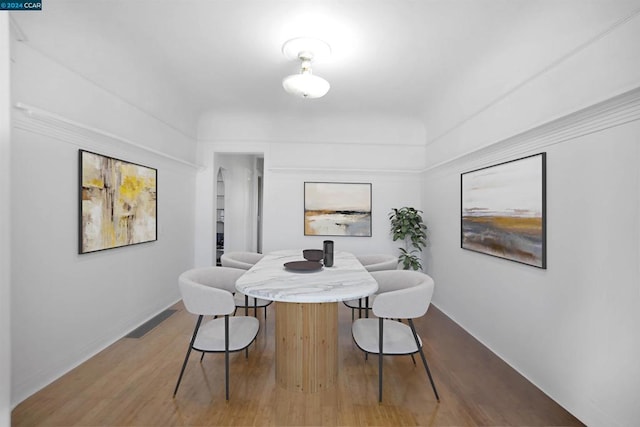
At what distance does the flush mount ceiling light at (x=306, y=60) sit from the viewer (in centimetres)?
249

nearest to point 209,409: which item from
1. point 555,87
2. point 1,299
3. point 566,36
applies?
point 1,299

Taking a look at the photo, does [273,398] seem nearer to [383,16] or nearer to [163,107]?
[383,16]

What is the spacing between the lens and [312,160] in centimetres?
460

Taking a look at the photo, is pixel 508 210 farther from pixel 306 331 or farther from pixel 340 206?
pixel 340 206

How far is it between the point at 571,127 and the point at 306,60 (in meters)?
2.16

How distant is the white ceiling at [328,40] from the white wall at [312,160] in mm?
1084

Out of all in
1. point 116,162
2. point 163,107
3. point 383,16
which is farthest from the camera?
point 163,107

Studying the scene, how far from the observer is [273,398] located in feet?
6.52

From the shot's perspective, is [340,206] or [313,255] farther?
[340,206]

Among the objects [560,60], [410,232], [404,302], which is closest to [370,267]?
[404,302]

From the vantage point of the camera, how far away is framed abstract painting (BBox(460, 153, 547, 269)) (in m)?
2.20

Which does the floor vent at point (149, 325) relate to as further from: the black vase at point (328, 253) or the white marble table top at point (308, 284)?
the black vase at point (328, 253)

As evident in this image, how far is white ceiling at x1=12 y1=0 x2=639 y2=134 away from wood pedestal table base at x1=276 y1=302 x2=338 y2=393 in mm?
2223

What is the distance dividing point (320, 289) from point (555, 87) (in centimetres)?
222
